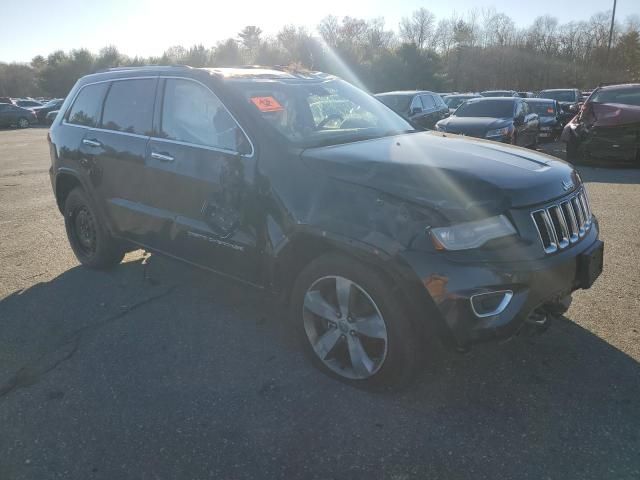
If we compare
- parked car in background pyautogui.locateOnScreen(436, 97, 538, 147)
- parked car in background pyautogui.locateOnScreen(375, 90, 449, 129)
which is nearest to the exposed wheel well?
parked car in background pyautogui.locateOnScreen(436, 97, 538, 147)

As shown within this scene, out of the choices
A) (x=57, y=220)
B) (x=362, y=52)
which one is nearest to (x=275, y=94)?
(x=57, y=220)

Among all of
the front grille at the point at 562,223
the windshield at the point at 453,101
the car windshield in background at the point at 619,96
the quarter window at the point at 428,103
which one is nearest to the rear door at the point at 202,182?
the front grille at the point at 562,223

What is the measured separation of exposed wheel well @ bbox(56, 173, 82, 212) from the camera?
492 centimetres

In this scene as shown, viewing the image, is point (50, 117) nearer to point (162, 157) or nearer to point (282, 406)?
point (162, 157)

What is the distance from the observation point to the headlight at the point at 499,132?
35.4ft

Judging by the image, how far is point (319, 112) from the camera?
369cm

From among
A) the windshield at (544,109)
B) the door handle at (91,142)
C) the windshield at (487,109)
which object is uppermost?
the door handle at (91,142)

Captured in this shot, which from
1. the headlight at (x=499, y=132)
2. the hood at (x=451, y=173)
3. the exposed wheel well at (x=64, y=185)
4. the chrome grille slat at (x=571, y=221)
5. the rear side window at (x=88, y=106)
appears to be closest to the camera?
the hood at (x=451, y=173)

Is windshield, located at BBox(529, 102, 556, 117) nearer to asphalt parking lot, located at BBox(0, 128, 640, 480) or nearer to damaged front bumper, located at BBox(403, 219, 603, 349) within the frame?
asphalt parking lot, located at BBox(0, 128, 640, 480)

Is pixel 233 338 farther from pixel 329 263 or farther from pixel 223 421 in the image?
pixel 329 263

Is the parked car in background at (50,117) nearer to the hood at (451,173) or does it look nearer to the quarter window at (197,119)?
the quarter window at (197,119)

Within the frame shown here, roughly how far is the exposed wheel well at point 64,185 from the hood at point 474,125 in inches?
322

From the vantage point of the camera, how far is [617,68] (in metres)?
53.4

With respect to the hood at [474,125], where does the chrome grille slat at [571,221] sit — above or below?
above
